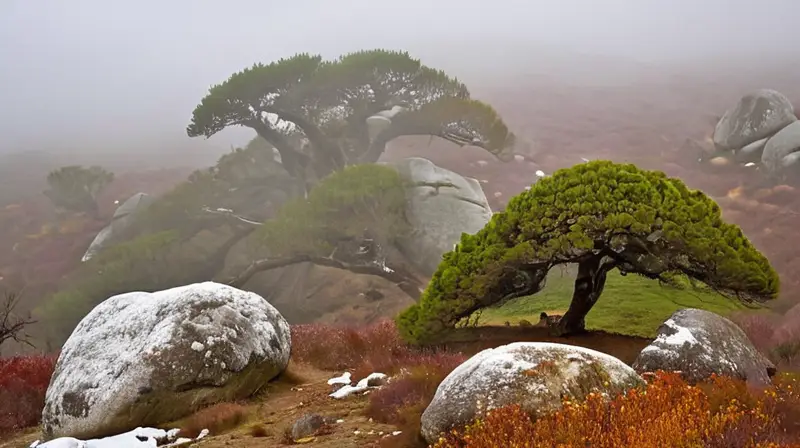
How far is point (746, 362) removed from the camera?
7570 mm

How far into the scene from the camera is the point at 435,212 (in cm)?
2527

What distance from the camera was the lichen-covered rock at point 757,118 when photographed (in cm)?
3353

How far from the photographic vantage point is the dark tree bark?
1012 centimetres

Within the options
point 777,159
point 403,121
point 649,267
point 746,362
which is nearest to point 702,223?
point 649,267

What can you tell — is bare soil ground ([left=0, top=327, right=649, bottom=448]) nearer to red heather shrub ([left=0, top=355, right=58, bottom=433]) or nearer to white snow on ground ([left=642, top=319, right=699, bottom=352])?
red heather shrub ([left=0, top=355, right=58, bottom=433])

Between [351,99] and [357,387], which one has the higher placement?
[351,99]

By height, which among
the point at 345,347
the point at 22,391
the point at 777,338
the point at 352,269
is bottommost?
the point at 352,269

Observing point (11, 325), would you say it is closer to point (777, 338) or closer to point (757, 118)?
point (777, 338)

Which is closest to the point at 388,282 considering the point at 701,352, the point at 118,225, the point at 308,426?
the point at 118,225

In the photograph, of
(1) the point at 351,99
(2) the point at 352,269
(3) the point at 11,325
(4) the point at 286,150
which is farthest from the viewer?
(4) the point at 286,150

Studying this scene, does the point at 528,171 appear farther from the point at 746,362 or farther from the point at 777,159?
the point at 746,362

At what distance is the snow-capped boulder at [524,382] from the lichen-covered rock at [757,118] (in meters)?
34.4

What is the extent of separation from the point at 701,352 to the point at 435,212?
18226 mm

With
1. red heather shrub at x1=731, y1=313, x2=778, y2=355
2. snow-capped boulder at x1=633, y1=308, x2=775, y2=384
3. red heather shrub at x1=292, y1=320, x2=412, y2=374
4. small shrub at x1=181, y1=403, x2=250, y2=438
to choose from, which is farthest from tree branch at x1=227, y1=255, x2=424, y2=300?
snow-capped boulder at x1=633, y1=308, x2=775, y2=384
